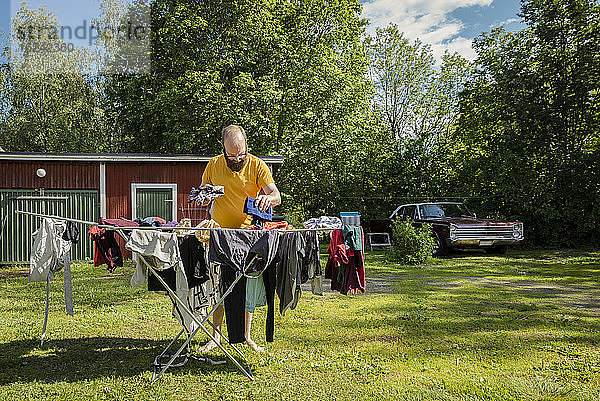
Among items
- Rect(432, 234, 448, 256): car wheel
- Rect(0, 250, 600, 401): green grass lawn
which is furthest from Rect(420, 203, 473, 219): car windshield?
Rect(0, 250, 600, 401): green grass lawn

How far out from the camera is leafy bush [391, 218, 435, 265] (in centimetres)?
1106

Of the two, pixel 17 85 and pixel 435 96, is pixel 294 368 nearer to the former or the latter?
pixel 435 96

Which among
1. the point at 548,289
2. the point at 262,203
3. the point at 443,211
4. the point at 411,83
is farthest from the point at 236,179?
the point at 411,83

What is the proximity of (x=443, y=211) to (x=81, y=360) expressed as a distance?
1088 cm

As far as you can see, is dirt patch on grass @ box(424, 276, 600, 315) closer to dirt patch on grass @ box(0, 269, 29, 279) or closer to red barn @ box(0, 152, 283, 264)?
red barn @ box(0, 152, 283, 264)

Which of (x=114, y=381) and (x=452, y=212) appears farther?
(x=452, y=212)

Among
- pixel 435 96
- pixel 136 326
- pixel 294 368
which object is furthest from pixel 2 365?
pixel 435 96

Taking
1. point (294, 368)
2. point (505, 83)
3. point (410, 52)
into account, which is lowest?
point (294, 368)

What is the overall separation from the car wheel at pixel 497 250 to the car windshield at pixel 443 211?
1.07 m

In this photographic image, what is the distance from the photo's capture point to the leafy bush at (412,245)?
36.3 ft

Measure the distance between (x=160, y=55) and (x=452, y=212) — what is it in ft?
44.9

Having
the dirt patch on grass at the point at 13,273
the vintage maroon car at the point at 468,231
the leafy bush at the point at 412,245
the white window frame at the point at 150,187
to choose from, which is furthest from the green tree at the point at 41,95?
the leafy bush at the point at 412,245

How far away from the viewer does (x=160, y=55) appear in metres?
20.3

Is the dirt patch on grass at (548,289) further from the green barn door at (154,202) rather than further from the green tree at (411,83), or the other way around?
the green tree at (411,83)
